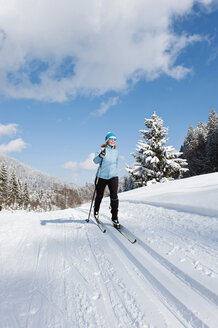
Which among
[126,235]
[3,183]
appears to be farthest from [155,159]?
[3,183]

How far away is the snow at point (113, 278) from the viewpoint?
1640 mm

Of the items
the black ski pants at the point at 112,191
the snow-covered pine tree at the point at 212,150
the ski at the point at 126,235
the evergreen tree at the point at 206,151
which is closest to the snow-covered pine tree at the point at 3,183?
the black ski pants at the point at 112,191

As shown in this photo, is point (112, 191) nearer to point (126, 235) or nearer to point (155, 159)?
point (126, 235)

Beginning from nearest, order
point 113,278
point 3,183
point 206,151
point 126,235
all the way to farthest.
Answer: point 113,278 → point 126,235 → point 3,183 → point 206,151

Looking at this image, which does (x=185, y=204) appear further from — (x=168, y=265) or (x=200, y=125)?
(x=200, y=125)

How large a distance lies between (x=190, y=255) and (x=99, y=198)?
9.59 ft

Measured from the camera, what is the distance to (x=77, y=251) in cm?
315

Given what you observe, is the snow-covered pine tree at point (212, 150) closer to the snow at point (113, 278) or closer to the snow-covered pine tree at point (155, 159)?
the snow-covered pine tree at point (155, 159)

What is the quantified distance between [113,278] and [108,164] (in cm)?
306

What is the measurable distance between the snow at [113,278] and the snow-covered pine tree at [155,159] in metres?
14.9

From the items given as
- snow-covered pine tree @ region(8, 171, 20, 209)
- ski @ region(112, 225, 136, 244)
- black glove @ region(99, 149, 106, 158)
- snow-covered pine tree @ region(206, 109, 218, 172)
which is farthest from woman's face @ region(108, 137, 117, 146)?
snow-covered pine tree @ region(8, 171, 20, 209)

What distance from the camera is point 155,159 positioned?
59.3 ft

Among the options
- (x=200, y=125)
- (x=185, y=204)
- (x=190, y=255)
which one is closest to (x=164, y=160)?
(x=185, y=204)

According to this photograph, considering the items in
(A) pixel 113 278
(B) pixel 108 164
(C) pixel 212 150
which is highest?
(C) pixel 212 150
